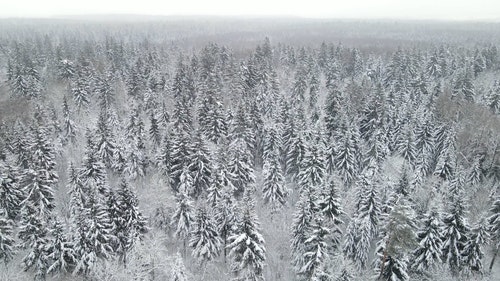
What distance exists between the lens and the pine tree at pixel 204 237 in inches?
1517

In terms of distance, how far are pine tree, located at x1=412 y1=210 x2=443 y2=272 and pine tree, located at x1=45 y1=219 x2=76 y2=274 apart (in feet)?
Answer: 115

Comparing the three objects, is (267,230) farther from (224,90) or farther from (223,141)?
(224,90)

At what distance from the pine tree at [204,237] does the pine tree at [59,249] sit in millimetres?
12146

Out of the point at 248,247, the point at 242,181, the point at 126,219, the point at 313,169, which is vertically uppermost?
the point at 313,169

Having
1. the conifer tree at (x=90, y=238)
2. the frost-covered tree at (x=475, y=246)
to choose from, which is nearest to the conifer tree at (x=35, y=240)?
the conifer tree at (x=90, y=238)

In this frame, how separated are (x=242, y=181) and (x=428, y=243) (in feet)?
76.8

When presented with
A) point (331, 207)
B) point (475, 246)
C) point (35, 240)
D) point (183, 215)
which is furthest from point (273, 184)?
point (35, 240)

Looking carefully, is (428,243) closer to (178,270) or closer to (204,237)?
(204,237)

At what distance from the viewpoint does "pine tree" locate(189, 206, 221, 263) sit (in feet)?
126

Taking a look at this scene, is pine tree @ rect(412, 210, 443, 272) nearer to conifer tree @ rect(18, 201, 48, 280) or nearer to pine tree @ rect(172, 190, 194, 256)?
pine tree @ rect(172, 190, 194, 256)

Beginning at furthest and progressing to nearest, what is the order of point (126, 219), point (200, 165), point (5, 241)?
point (200, 165)
point (126, 219)
point (5, 241)

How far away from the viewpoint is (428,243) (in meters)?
36.9

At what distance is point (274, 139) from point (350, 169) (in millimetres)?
12030

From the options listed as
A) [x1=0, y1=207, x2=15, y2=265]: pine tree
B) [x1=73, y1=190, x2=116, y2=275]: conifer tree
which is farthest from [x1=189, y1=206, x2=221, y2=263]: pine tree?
[x1=0, y1=207, x2=15, y2=265]: pine tree
